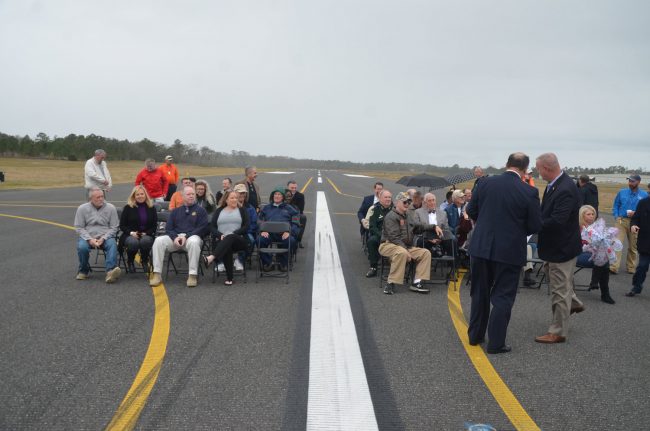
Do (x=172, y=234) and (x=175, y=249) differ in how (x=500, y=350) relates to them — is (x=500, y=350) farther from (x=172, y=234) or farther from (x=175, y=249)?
(x=172, y=234)

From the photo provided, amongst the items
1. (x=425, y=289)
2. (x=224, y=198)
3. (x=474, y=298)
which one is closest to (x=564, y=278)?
(x=474, y=298)

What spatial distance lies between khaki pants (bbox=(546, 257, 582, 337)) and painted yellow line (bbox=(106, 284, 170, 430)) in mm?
3871

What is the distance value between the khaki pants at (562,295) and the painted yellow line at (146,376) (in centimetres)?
387

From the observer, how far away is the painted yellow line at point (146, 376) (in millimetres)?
3092

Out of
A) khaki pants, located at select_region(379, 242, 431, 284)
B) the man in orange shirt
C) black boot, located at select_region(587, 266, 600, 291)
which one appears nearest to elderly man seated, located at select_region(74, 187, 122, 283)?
the man in orange shirt

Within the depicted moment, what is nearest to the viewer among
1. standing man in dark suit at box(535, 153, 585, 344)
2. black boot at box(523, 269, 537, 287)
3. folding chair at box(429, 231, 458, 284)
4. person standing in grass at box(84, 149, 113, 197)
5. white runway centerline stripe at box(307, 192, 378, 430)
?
white runway centerline stripe at box(307, 192, 378, 430)

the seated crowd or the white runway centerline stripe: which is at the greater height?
the seated crowd

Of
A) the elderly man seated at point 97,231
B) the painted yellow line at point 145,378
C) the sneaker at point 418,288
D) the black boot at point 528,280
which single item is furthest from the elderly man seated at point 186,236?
the black boot at point 528,280

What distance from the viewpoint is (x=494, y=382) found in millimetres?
3797

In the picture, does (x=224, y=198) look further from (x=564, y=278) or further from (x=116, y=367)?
(x=564, y=278)

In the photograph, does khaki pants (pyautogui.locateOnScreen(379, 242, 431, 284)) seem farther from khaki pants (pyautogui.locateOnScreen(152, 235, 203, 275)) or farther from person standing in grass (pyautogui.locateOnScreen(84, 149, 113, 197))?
person standing in grass (pyautogui.locateOnScreen(84, 149, 113, 197))

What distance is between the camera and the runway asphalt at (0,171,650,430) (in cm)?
323

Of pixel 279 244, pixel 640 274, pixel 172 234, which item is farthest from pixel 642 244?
pixel 172 234

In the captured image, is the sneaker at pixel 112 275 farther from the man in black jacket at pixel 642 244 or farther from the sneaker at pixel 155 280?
the man in black jacket at pixel 642 244
